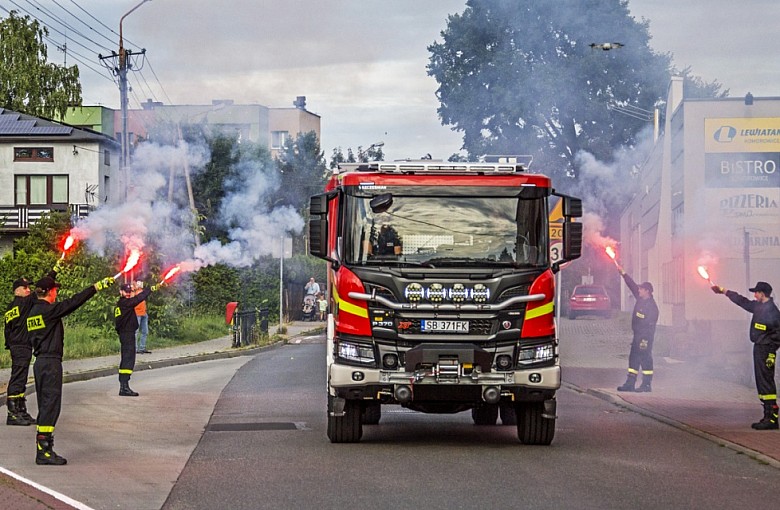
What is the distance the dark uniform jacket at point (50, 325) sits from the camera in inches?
464

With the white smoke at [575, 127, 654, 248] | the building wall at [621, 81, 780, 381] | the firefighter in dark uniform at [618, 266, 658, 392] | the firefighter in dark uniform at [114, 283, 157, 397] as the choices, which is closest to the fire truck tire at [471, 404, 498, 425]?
the firefighter in dark uniform at [618, 266, 658, 392]

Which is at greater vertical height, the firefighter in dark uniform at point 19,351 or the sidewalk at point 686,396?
the firefighter in dark uniform at point 19,351

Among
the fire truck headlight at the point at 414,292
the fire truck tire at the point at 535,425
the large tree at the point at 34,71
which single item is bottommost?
the fire truck tire at the point at 535,425

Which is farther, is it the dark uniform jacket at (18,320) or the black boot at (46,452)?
the dark uniform jacket at (18,320)

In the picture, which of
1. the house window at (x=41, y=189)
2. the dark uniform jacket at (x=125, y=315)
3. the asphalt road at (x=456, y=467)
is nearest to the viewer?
the asphalt road at (x=456, y=467)

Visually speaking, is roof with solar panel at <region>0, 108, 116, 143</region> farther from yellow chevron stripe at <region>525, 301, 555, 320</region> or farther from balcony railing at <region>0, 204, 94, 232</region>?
yellow chevron stripe at <region>525, 301, 555, 320</region>

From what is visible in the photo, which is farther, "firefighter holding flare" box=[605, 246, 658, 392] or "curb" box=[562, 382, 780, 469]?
"firefighter holding flare" box=[605, 246, 658, 392]

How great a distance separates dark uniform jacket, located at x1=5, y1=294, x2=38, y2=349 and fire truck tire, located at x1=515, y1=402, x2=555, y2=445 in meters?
6.24

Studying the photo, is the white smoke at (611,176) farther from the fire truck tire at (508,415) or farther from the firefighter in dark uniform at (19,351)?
the firefighter in dark uniform at (19,351)

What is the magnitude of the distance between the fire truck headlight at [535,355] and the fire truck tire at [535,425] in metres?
0.67

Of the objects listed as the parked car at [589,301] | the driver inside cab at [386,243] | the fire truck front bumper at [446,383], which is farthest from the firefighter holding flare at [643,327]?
the parked car at [589,301]

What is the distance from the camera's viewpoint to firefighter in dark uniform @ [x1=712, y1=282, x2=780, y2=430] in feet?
48.1

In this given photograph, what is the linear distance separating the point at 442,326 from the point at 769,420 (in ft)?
15.3

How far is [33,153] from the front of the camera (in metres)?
59.6
